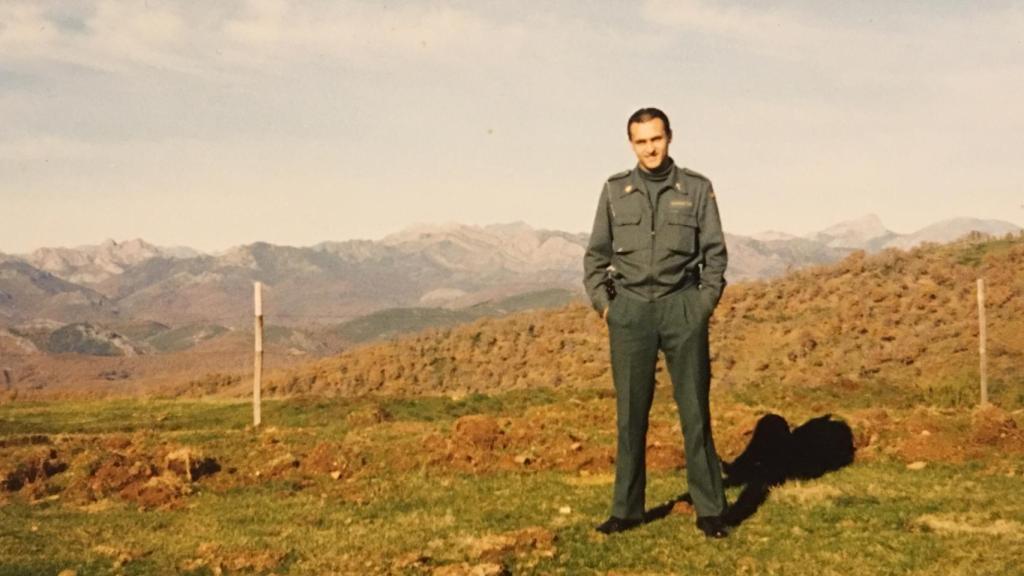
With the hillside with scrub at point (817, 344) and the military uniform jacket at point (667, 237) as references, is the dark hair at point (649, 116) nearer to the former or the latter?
the military uniform jacket at point (667, 237)

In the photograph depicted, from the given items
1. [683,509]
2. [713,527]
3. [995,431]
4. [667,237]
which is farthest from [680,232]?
[995,431]

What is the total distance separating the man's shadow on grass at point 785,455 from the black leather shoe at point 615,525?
143 centimetres

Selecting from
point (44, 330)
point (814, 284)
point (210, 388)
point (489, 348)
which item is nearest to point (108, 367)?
point (44, 330)

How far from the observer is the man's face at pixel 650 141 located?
21.2 ft

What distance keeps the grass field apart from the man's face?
3.04 meters

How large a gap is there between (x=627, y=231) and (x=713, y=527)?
97.3 inches

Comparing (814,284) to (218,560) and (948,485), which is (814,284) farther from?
(218,560)

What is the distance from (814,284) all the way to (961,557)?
35.1 metres

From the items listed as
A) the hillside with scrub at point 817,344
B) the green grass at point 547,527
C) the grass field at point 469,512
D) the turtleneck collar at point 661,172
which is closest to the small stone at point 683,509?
the grass field at point 469,512

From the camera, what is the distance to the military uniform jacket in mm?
6504

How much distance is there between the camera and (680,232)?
21.3ft

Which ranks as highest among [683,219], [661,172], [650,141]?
[650,141]

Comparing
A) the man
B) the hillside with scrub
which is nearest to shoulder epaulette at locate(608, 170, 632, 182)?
the man

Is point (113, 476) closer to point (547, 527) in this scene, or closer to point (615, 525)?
point (547, 527)
